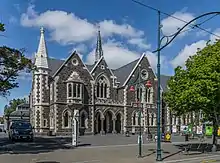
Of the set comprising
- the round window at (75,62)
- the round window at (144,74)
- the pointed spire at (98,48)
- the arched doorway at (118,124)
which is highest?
the pointed spire at (98,48)

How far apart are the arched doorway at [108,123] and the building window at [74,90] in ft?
22.6

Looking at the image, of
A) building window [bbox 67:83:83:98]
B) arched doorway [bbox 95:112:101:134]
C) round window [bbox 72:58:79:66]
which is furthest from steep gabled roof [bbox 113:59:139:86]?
building window [bbox 67:83:83:98]

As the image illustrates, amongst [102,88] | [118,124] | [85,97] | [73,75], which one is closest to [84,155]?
[73,75]

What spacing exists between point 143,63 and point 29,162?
43265 mm

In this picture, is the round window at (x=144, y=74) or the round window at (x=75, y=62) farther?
the round window at (x=144, y=74)

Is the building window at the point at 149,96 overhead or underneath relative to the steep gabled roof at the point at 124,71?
underneath

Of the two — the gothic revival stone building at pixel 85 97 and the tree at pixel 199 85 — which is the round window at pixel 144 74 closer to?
the gothic revival stone building at pixel 85 97

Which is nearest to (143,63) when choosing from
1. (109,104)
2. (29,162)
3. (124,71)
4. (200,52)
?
(124,71)

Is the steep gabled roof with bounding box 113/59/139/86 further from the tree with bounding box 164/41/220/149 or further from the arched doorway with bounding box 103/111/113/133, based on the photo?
the tree with bounding box 164/41/220/149

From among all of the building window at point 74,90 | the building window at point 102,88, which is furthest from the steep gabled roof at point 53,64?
the building window at point 102,88

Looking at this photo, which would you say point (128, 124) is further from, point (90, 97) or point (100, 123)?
point (90, 97)

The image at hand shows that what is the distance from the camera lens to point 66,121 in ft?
161

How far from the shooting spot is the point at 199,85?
22.8 meters

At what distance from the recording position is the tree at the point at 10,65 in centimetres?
2189
